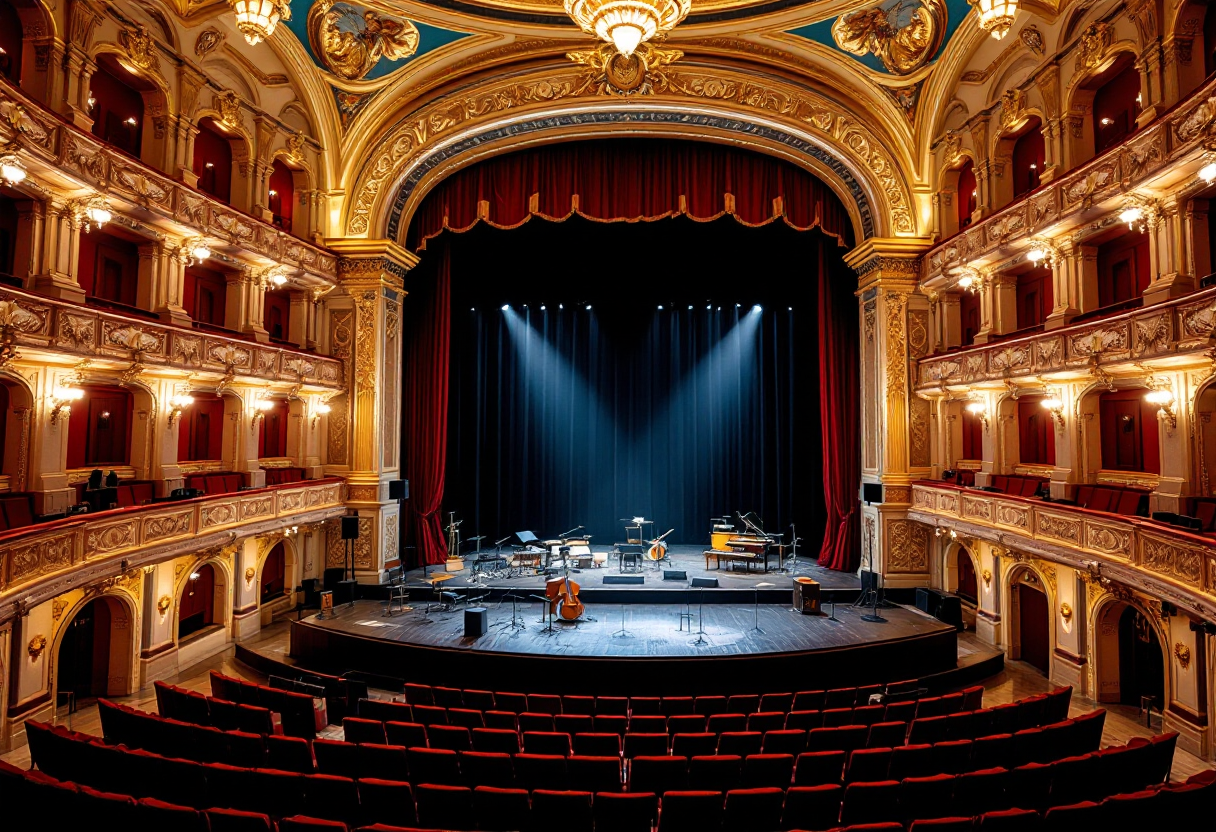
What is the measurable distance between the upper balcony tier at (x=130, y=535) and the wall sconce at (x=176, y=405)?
1912 mm

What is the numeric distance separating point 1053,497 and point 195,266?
57.5 ft

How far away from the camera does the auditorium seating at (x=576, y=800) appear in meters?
5.04

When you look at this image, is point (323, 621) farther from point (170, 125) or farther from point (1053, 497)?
point (1053, 497)

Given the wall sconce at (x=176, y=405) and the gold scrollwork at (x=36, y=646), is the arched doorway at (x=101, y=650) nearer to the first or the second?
the gold scrollwork at (x=36, y=646)

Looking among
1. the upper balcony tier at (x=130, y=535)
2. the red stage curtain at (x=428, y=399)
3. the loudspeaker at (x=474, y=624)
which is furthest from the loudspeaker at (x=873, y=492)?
the upper balcony tier at (x=130, y=535)

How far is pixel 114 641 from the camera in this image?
11.6m

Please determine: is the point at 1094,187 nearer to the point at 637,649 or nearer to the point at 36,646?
the point at 637,649

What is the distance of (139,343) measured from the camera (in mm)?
11070

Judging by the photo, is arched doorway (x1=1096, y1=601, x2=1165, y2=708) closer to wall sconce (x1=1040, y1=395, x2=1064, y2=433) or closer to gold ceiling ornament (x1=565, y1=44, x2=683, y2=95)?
wall sconce (x1=1040, y1=395, x2=1064, y2=433)

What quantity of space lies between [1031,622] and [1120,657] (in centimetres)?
208

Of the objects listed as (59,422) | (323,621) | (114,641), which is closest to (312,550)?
(323,621)

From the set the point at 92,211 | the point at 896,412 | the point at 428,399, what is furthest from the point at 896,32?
the point at 92,211

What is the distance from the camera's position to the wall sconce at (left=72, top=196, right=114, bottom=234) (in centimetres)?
1083

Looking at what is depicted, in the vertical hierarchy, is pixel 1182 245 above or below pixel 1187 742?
above
